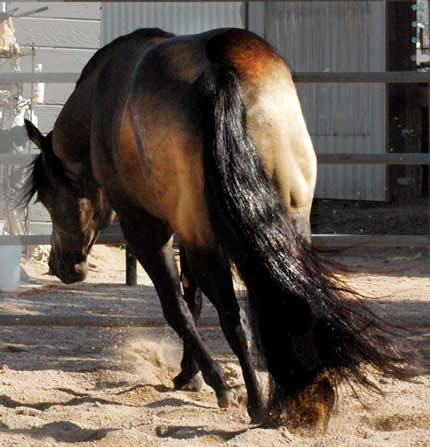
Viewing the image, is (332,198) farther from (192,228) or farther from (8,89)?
(192,228)

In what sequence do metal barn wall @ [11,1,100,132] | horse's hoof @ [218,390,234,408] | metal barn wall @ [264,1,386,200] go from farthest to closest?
1. metal barn wall @ [264,1,386,200]
2. metal barn wall @ [11,1,100,132]
3. horse's hoof @ [218,390,234,408]

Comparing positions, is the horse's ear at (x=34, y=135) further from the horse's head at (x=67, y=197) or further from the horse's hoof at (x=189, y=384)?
the horse's hoof at (x=189, y=384)

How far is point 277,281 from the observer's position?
2.73 meters

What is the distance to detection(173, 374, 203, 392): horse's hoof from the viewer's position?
3.64 m

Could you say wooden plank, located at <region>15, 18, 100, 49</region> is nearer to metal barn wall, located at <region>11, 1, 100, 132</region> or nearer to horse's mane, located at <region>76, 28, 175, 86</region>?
metal barn wall, located at <region>11, 1, 100, 132</region>

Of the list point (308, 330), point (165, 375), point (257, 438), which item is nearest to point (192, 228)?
point (308, 330)

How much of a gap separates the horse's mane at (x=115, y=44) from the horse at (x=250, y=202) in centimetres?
37

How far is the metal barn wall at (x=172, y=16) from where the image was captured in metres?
11.1

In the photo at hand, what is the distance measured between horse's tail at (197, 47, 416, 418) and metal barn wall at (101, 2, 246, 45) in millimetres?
8457

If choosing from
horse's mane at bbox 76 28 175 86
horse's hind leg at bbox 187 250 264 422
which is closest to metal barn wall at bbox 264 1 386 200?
→ horse's mane at bbox 76 28 175 86

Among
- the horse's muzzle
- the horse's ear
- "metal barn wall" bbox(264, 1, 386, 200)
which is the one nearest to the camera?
the horse's ear

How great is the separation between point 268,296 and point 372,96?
865 cm

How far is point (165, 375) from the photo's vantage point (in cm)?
394

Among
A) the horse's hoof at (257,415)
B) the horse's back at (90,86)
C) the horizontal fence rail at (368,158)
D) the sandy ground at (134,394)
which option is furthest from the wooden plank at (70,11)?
the horse's hoof at (257,415)
